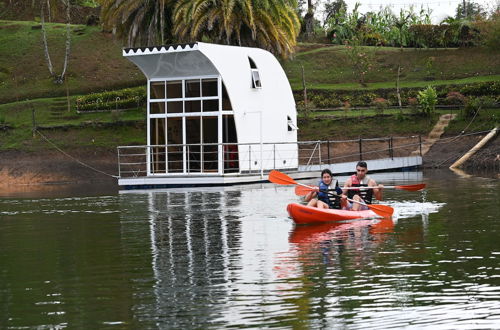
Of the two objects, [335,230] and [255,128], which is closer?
[335,230]

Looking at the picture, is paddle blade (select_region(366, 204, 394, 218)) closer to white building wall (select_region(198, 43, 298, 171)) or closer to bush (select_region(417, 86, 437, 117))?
white building wall (select_region(198, 43, 298, 171))

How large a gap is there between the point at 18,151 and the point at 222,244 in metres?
32.6

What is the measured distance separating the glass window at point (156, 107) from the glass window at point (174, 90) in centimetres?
53

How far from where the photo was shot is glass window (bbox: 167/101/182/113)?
37.7 metres

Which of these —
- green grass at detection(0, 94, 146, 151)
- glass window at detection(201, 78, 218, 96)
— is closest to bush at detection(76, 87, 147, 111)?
green grass at detection(0, 94, 146, 151)

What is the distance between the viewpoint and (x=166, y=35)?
165 feet

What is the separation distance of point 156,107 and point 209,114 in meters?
3.16

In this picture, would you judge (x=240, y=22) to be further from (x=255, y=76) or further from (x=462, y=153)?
(x=462, y=153)

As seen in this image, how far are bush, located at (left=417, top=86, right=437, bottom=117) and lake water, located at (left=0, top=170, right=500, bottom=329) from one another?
25146 mm

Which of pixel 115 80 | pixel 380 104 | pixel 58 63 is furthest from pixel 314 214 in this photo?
pixel 58 63

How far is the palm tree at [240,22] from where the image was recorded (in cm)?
4638

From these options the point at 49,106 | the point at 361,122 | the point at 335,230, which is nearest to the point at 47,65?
the point at 49,106

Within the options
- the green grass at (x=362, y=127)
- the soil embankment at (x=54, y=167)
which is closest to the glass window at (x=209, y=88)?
the soil embankment at (x=54, y=167)

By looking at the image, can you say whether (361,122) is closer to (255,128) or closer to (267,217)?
(255,128)
